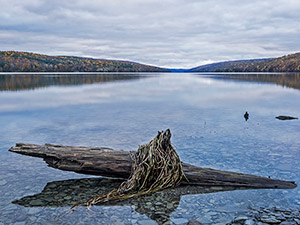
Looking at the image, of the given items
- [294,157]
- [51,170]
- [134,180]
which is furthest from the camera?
[294,157]

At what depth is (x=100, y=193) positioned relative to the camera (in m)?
7.64

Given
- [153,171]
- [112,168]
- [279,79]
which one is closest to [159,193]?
[153,171]

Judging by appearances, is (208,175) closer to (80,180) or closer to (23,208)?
(80,180)

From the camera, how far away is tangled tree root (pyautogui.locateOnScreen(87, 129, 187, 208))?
7.64 m

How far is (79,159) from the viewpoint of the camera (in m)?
8.10

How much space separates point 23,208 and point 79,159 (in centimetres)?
187

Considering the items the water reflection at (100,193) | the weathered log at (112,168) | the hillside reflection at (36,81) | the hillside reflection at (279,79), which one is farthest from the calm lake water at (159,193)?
the hillside reflection at (279,79)

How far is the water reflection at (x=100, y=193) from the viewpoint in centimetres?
682

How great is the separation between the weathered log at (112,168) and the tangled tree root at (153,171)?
12.5 inches

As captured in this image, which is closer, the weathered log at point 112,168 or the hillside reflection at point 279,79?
the weathered log at point 112,168

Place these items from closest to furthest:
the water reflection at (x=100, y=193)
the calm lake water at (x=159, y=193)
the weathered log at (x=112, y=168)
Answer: the calm lake water at (x=159, y=193)
the water reflection at (x=100, y=193)
the weathered log at (x=112, y=168)

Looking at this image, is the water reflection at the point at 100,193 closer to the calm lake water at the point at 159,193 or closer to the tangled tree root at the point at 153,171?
the calm lake water at the point at 159,193

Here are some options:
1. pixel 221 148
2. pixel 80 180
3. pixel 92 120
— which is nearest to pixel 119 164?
pixel 80 180

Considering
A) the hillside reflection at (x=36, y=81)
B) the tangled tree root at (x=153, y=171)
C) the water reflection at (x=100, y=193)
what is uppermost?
the hillside reflection at (x=36, y=81)
